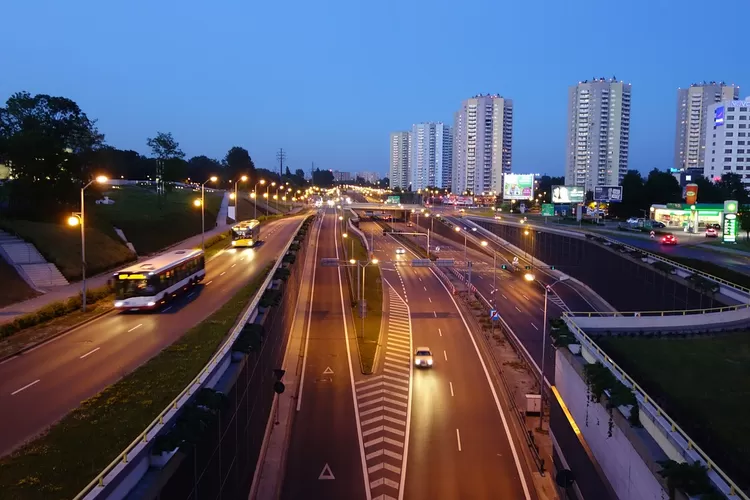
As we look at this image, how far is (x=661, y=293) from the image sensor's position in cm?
4547

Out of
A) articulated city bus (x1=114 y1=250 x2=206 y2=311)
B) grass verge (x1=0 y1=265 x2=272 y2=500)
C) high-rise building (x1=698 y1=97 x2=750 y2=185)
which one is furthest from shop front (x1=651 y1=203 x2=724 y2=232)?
grass verge (x1=0 y1=265 x2=272 y2=500)

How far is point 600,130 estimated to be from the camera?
7495 inches

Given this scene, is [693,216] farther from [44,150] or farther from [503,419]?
[44,150]

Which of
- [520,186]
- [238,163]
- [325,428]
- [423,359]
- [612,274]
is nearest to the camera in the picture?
[325,428]

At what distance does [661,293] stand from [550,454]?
27.0 m

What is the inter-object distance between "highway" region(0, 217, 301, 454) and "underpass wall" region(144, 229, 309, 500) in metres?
3.68

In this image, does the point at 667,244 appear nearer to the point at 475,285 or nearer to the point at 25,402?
the point at 475,285

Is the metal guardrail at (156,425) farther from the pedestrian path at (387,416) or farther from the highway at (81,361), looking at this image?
the pedestrian path at (387,416)

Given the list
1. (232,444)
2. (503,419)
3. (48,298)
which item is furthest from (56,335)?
(503,419)

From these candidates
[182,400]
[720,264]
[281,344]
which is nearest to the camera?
[182,400]

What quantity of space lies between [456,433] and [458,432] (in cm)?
15

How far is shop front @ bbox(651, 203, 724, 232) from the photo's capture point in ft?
277

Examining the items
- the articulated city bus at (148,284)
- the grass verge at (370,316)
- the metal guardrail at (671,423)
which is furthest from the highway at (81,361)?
the metal guardrail at (671,423)

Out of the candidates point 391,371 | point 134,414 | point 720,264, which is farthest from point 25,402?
point 720,264
